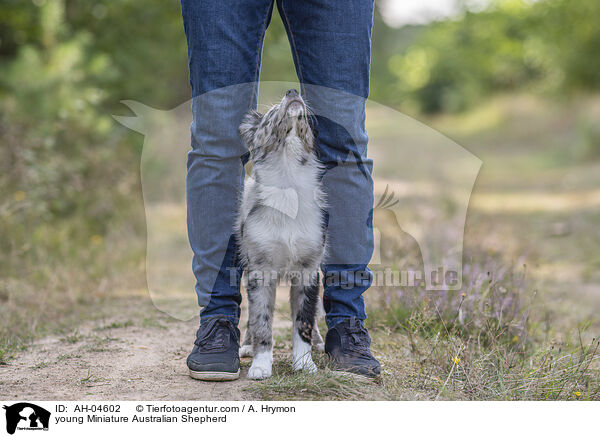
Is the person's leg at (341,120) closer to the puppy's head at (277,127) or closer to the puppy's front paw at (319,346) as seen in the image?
the puppy's head at (277,127)

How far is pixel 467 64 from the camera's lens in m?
25.4

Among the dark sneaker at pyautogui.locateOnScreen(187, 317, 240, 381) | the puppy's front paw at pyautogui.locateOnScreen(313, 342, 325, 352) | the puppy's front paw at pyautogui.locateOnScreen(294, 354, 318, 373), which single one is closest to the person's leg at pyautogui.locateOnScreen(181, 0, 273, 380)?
the dark sneaker at pyautogui.locateOnScreen(187, 317, 240, 381)

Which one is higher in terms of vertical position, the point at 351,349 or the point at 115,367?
the point at 351,349

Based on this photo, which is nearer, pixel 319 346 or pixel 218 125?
pixel 218 125

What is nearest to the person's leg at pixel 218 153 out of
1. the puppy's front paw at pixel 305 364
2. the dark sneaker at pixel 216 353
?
the dark sneaker at pixel 216 353

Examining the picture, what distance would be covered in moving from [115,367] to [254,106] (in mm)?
1334

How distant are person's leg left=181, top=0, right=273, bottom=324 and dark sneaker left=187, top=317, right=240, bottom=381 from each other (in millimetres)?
63

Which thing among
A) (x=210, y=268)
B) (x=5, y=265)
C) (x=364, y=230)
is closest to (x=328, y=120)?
(x=364, y=230)

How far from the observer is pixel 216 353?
248 cm

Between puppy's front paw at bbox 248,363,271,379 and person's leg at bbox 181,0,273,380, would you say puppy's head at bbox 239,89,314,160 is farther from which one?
puppy's front paw at bbox 248,363,271,379

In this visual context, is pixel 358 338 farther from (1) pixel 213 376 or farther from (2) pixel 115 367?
(2) pixel 115 367

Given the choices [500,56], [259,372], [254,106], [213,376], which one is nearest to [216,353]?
[213,376]

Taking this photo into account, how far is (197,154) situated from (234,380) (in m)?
0.98
